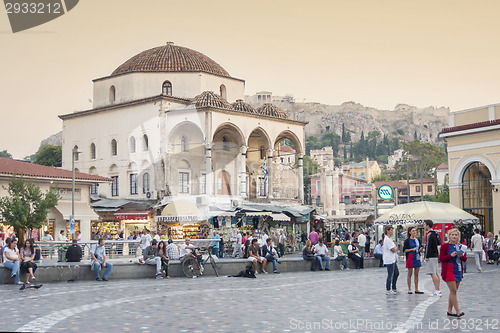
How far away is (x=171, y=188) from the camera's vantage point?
44.2m

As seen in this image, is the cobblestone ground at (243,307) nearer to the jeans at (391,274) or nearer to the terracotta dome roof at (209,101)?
the jeans at (391,274)

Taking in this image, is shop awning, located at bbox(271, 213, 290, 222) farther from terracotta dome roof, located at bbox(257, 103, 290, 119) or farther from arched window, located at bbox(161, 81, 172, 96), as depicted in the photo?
arched window, located at bbox(161, 81, 172, 96)

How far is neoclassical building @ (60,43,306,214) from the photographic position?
44000 millimetres

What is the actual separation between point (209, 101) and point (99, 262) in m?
24.9

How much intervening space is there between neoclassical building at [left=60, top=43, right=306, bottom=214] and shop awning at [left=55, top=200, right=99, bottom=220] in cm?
668

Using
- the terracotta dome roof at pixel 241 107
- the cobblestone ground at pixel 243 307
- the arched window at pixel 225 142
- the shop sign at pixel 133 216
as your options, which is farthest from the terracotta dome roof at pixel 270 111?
the cobblestone ground at pixel 243 307

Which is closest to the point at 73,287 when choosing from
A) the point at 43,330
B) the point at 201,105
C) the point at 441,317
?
the point at 43,330

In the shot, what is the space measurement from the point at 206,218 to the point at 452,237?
27.5 m

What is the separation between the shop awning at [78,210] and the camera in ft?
120

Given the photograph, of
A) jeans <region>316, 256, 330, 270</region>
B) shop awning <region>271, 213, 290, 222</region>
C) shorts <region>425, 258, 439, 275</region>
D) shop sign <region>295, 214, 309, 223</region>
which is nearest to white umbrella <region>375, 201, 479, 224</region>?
jeans <region>316, 256, 330, 270</region>

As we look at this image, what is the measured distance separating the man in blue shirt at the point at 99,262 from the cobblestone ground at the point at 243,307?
4.38 feet

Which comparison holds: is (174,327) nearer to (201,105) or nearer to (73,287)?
(73,287)

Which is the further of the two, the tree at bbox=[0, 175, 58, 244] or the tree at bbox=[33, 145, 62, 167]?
the tree at bbox=[33, 145, 62, 167]

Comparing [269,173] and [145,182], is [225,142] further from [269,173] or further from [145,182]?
[145,182]
